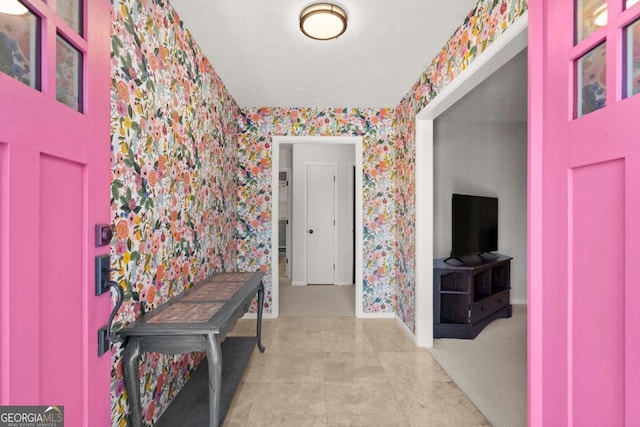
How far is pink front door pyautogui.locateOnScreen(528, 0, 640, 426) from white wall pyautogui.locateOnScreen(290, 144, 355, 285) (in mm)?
4085

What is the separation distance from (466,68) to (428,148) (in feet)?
3.18

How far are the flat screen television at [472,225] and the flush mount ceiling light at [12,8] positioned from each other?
10.3 ft

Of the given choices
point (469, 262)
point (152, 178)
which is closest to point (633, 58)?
point (152, 178)

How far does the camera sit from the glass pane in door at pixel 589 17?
34.0 inches

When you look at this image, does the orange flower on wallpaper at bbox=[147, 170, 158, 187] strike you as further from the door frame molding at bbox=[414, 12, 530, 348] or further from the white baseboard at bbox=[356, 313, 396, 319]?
the white baseboard at bbox=[356, 313, 396, 319]

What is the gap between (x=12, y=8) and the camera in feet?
2.43

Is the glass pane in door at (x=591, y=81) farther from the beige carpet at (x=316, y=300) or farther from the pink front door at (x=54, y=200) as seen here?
the beige carpet at (x=316, y=300)

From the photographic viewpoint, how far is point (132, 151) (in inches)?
57.3

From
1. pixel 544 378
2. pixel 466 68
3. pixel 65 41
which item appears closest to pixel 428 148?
pixel 466 68

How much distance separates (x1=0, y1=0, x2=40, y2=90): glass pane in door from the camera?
2.39 ft

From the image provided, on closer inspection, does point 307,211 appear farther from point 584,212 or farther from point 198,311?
point 584,212

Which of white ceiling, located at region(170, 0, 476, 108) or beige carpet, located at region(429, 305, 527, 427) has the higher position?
white ceiling, located at region(170, 0, 476, 108)

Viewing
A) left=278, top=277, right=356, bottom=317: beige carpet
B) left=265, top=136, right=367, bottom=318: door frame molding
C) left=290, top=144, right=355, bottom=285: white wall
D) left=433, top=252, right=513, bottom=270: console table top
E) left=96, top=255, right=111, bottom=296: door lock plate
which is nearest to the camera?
left=96, top=255, right=111, bottom=296: door lock plate

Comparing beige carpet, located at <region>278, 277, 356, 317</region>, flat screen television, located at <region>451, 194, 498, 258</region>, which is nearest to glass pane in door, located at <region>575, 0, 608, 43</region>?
flat screen television, located at <region>451, 194, 498, 258</region>
